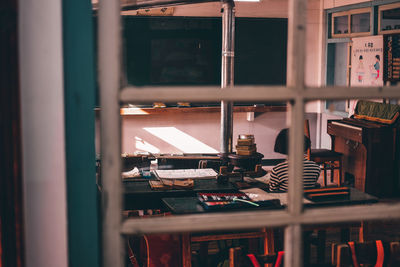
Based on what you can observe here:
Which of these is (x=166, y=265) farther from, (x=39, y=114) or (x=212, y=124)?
(x=212, y=124)

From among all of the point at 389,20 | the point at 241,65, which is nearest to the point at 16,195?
the point at 389,20

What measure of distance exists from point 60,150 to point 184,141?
264 inches

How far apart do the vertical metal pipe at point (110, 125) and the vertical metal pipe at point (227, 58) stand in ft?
16.4

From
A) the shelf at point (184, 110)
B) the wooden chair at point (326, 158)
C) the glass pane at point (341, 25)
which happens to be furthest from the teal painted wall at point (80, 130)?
the glass pane at point (341, 25)

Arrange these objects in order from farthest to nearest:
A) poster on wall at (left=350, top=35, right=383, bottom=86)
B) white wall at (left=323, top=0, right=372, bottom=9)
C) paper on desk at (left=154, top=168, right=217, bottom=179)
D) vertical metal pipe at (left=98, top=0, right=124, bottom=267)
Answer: white wall at (left=323, top=0, right=372, bottom=9)
poster on wall at (left=350, top=35, right=383, bottom=86)
paper on desk at (left=154, top=168, right=217, bottom=179)
vertical metal pipe at (left=98, top=0, right=124, bottom=267)

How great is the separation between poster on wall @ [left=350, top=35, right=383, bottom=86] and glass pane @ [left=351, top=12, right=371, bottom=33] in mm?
215

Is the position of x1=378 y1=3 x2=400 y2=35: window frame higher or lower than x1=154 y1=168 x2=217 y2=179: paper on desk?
higher

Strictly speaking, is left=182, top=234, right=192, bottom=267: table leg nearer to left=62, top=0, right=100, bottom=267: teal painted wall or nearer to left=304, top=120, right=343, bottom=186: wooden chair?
left=62, top=0, right=100, bottom=267: teal painted wall

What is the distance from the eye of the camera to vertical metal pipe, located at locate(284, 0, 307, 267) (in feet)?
3.36

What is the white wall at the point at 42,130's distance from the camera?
3.20 feet

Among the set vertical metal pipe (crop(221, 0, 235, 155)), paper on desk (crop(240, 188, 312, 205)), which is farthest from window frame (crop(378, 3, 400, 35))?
paper on desk (crop(240, 188, 312, 205))

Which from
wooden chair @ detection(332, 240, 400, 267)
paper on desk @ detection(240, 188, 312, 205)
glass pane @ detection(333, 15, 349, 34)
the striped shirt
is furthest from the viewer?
glass pane @ detection(333, 15, 349, 34)

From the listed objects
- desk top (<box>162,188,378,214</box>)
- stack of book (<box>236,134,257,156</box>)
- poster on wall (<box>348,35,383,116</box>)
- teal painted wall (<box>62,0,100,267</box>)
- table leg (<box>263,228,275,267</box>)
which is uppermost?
poster on wall (<box>348,35,383,116</box>)

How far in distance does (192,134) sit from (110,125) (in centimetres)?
673
